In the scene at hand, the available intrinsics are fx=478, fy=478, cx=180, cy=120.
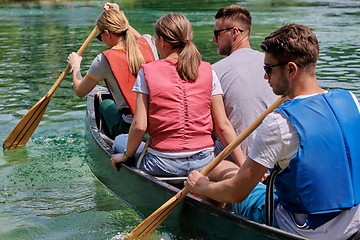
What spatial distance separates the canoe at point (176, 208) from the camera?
2707 millimetres

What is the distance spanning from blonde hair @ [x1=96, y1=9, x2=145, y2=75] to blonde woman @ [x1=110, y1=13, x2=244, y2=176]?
97cm

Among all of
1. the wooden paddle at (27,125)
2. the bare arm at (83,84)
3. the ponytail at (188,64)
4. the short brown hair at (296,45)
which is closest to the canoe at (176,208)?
the bare arm at (83,84)

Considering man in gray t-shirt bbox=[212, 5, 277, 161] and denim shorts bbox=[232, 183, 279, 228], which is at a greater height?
man in gray t-shirt bbox=[212, 5, 277, 161]

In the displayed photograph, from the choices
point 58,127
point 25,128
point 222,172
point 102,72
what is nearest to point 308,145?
point 222,172

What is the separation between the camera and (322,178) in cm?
223

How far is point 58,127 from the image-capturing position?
6668mm

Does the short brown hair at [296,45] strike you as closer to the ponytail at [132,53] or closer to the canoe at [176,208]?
the canoe at [176,208]

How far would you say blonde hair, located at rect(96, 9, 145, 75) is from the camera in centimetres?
424

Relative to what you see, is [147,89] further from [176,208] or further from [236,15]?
[236,15]

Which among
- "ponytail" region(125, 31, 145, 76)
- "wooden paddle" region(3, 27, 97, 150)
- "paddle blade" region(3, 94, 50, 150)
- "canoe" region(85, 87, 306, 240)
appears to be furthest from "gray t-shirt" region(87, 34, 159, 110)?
"paddle blade" region(3, 94, 50, 150)

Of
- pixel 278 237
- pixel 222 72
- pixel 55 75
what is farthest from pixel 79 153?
pixel 55 75

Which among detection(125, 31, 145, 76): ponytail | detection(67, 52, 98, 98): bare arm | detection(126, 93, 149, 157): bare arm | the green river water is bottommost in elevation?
the green river water

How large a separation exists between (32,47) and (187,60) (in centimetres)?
1196

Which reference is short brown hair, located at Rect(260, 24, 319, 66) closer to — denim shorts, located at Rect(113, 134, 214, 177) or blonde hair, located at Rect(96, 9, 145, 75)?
denim shorts, located at Rect(113, 134, 214, 177)
